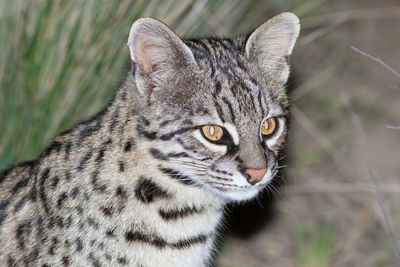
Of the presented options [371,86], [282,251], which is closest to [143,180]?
[282,251]

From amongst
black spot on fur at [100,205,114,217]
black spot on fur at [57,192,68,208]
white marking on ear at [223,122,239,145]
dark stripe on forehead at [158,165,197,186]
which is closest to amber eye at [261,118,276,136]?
white marking on ear at [223,122,239,145]

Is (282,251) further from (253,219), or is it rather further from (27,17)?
(27,17)

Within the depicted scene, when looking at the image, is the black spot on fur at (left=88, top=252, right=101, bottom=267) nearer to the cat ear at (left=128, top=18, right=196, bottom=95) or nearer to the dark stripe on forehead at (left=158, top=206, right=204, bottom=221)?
the dark stripe on forehead at (left=158, top=206, right=204, bottom=221)

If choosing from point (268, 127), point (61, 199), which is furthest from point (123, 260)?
point (268, 127)

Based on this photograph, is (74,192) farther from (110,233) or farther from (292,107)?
(292,107)

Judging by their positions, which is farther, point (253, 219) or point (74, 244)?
point (253, 219)

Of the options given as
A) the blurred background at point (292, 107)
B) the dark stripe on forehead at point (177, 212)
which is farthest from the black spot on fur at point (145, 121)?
Result: the blurred background at point (292, 107)

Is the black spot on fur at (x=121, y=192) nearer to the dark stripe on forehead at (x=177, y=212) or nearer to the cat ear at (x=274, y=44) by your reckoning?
the dark stripe on forehead at (x=177, y=212)
